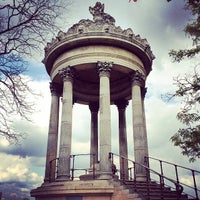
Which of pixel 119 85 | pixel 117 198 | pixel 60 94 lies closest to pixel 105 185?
pixel 117 198

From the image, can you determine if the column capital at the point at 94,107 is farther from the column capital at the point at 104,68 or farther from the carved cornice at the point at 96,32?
the column capital at the point at 104,68

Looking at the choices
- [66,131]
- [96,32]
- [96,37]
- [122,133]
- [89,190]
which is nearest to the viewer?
[89,190]

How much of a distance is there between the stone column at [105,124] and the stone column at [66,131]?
235 cm

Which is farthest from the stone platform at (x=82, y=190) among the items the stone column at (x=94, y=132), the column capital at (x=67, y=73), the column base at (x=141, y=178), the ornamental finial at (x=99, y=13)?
the ornamental finial at (x=99, y=13)

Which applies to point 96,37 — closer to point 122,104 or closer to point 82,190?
point 122,104

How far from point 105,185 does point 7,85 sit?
8.01 meters

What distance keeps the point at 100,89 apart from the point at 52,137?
228 inches

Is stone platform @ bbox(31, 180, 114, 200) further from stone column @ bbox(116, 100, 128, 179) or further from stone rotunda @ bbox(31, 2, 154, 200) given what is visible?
stone column @ bbox(116, 100, 128, 179)

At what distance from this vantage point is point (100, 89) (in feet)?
60.8

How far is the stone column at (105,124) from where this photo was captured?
16.3m

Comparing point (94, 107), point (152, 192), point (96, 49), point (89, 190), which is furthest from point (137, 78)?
point (89, 190)

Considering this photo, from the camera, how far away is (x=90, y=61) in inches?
761

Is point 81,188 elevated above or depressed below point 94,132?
below

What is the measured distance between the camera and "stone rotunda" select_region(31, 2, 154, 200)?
1570 cm
